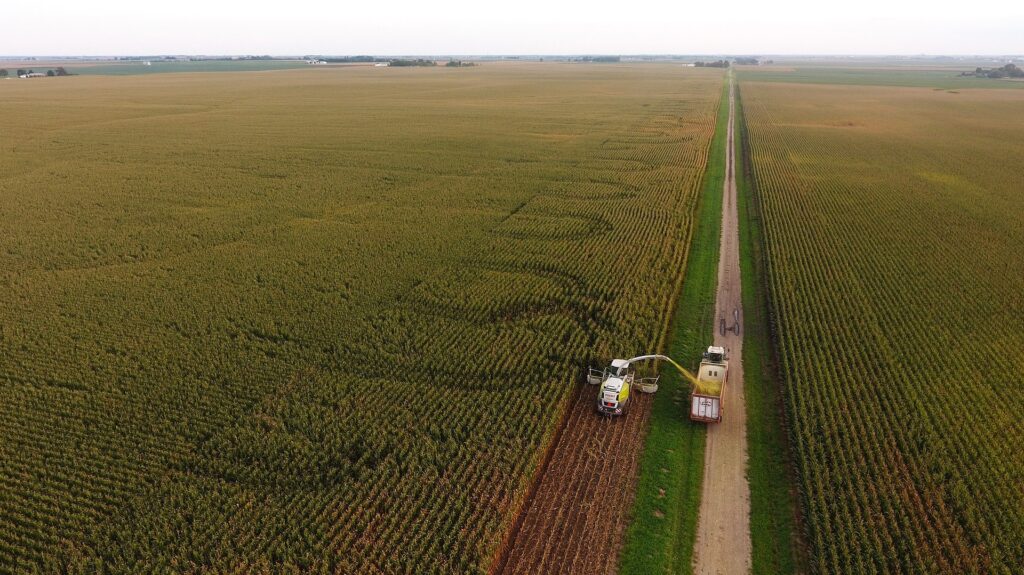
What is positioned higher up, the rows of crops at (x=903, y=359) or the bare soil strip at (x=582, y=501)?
the rows of crops at (x=903, y=359)

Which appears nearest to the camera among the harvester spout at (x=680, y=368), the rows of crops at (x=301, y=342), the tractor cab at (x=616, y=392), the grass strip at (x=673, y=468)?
the grass strip at (x=673, y=468)

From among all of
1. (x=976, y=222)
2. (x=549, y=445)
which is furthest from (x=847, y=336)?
(x=976, y=222)

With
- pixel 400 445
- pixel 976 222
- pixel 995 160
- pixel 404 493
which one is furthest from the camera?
pixel 995 160

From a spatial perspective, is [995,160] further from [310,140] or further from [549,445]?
[310,140]

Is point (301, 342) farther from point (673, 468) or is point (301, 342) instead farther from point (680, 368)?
point (673, 468)

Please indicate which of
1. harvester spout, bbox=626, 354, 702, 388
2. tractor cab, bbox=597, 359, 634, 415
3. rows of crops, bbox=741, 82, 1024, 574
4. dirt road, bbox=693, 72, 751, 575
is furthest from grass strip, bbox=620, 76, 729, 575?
rows of crops, bbox=741, 82, 1024, 574

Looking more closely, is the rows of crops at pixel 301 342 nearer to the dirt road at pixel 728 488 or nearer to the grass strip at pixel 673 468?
the grass strip at pixel 673 468

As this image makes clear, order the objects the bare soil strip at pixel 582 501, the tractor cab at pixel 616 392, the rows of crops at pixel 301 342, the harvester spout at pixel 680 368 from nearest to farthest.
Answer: the bare soil strip at pixel 582 501
the rows of crops at pixel 301 342
the tractor cab at pixel 616 392
the harvester spout at pixel 680 368

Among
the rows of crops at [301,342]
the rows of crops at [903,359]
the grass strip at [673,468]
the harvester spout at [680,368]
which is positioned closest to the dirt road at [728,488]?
the grass strip at [673,468]
